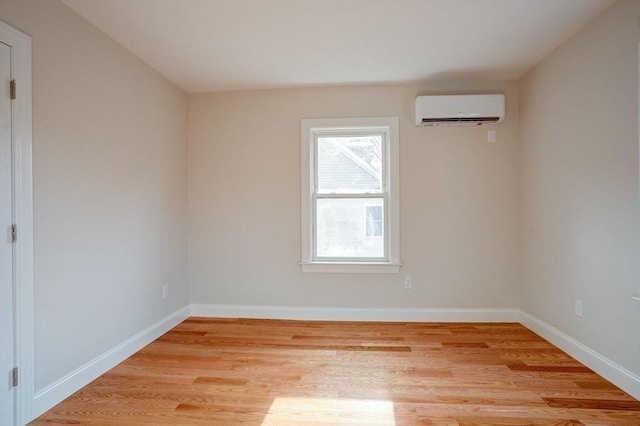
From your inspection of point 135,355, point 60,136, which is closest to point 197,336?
point 135,355

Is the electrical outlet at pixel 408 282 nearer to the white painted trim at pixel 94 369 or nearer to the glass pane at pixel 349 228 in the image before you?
the glass pane at pixel 349 228

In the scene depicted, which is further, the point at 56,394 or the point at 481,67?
the point at 481,67

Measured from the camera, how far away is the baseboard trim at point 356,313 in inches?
139

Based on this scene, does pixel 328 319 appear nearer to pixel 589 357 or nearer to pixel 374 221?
pixel 374 221

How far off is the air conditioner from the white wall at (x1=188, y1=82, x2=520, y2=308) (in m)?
0.18

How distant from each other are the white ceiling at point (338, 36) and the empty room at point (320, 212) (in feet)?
0.08

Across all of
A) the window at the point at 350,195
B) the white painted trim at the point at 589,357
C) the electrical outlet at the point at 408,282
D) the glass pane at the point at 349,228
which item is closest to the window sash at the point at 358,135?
the window at the point at 350,195

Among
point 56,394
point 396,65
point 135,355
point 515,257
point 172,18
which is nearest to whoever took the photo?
point 56,394

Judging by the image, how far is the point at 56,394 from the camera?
6.86ft

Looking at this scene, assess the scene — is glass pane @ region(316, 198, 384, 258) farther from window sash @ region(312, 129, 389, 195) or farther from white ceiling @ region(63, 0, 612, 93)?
white ceiling @ region(63, 0, 612, 93)

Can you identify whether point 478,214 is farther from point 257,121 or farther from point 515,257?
point 257,121

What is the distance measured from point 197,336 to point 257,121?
2309mm

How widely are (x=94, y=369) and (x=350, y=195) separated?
267cm

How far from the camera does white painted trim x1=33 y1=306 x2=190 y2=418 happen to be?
2.02 m
